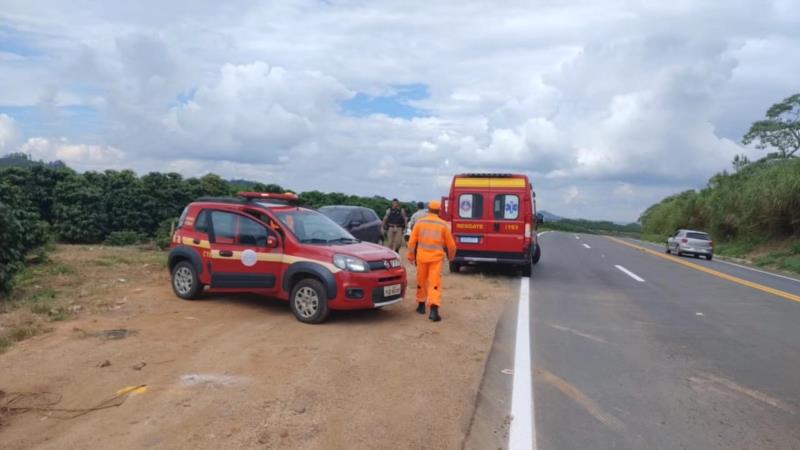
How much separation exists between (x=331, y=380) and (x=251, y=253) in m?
3.68

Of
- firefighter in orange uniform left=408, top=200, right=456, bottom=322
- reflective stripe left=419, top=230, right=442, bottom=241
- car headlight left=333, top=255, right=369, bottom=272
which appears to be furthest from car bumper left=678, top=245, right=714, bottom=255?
car headlight left=333, top=255, right=369, bottom=272

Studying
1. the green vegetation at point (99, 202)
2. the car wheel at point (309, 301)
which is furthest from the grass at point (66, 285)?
the car wheel at point (309, 301)

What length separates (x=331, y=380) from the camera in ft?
19.2

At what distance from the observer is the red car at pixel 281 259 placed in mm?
8383

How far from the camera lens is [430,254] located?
9.22 m

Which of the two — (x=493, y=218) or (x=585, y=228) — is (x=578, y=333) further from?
(x=585, y=228)

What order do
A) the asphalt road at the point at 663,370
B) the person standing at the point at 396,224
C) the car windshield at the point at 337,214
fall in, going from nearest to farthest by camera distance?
the asphalt road at the point at 663,370 → the car windshield at the point at 337,214 → the person standing at the point at 396,224

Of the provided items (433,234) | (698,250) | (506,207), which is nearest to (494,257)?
(506,207)

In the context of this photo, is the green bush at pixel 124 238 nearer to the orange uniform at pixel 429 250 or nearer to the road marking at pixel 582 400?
the orange uniform at pixel 429 250

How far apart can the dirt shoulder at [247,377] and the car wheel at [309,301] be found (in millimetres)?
238

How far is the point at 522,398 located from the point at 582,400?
1.81 ft

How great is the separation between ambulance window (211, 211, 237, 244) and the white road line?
175 inches

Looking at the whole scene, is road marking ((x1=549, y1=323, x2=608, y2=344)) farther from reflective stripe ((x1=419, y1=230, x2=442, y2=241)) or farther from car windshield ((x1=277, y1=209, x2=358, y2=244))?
car windshield ((x1=277, y1=209, x2=358, y2=244))

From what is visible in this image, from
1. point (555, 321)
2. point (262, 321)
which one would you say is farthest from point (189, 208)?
point (555, 321)
